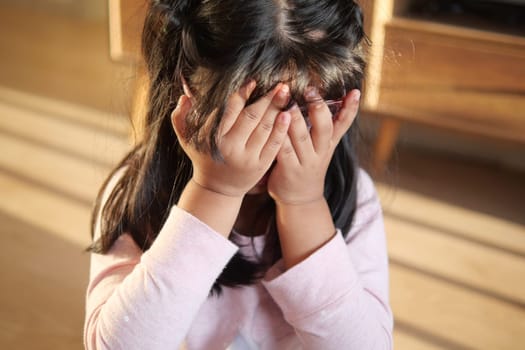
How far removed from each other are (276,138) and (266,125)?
0.6 inches

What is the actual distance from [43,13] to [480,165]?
200 cm

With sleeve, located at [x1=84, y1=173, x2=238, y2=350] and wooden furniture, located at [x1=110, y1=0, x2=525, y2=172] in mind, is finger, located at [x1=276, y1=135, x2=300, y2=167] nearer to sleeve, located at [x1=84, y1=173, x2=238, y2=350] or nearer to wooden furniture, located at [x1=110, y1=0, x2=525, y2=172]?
sleeve, located at [x1=84, y1=173, x2=238, y2=350]

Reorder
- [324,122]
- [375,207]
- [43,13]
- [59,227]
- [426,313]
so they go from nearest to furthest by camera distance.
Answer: [324,122] < [375,207] < [426,313] < [59,227] < [43,13]

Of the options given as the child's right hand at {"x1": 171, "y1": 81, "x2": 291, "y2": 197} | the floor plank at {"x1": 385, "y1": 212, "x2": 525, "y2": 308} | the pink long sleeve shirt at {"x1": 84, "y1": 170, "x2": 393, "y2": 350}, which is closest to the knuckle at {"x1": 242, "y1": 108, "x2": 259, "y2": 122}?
the child's right hand at {"x1": 171, "y1": 81, "x2": 291, "y2": 197}

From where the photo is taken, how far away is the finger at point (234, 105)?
2.04ft

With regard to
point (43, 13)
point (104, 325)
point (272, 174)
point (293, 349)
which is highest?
point (272, 174)

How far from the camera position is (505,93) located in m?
1.56

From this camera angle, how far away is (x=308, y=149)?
2.16 ft

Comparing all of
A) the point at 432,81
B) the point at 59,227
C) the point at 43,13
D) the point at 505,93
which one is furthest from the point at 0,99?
the point at 505,93

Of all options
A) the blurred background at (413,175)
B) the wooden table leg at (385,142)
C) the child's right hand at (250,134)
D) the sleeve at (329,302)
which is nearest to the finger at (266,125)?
the child's right hand at (250,134)

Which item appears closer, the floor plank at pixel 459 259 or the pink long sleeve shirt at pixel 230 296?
the pink long sleeve shirt at pixel 230 296

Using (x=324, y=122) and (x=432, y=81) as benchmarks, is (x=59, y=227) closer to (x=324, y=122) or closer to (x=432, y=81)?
(x=432, y=81)

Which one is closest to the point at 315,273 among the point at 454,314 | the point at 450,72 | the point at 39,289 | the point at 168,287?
the point at 168,287

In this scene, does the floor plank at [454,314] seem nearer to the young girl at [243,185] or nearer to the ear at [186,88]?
the young girl at [243,185]
